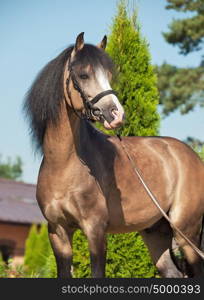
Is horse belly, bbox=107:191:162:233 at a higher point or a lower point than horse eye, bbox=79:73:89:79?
lower

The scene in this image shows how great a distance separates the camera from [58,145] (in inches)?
193

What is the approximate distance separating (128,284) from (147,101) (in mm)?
3899

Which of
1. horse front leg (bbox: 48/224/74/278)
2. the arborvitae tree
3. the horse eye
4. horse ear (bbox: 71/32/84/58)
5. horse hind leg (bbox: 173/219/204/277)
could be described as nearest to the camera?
the horse eye

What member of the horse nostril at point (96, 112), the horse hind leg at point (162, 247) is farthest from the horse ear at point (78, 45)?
the horse hind leg at point (162, 247)

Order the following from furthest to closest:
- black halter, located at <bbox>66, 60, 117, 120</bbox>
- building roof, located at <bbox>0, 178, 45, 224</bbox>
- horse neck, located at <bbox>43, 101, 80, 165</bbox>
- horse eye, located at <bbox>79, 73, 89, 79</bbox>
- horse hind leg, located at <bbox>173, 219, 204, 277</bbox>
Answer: building roof, located at <bbox>0, 178, 45, 224</bbox> → horse hind leg, located at <bbox>173, 219, 204, 277</bbox> → horse neck, located at <bbox>43, 101, 80, 165</bbox> → horse eye, located at <bbox>79, 73, 89, 79</bbox> → black halter, located at <bbox>66, 60, 117, 120</bbox>

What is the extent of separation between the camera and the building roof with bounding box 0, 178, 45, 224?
25.8m

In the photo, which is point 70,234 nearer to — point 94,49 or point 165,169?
point 165,169

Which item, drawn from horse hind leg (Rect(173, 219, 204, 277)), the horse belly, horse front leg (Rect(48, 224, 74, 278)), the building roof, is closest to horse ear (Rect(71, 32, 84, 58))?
the horse belly

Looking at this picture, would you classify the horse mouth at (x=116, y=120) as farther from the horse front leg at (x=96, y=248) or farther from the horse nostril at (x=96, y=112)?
the horse front leg at (x=96, y=248)

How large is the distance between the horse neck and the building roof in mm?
20607

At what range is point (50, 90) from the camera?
190 inches

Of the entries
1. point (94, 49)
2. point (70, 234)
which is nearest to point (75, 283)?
point (70, 234)

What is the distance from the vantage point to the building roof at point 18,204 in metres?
25.8

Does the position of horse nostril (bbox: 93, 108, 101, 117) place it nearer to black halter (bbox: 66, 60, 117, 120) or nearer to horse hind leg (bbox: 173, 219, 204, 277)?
black halter (bbox: 66, 60, 117, 120)
